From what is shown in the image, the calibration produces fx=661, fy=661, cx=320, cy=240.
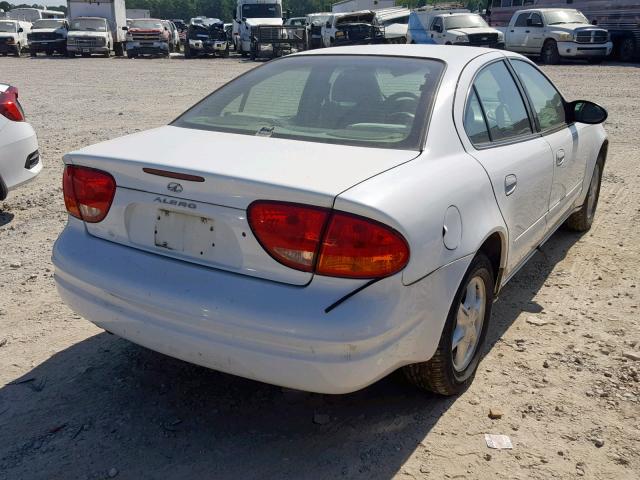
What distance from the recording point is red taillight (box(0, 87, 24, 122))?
220 inches

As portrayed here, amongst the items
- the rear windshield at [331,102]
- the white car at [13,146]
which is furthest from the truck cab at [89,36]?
the rear windshield at [331,102]

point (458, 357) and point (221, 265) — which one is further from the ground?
point (221, 265)

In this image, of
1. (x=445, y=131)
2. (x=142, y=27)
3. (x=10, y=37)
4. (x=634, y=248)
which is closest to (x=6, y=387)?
(x=445, y=131)

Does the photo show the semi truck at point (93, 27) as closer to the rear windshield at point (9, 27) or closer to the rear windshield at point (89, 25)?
the rear windshield at point (89, 25)

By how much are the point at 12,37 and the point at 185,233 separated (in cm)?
3637

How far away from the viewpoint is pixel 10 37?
1336 inches

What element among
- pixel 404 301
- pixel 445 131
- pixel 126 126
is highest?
pixel 445 131

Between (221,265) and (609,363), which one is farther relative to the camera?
(609,363)

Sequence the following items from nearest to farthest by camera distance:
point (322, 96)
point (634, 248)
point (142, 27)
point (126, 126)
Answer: point (322, 96) < point (634, 248) < point (126, 126) < point (142, 27)

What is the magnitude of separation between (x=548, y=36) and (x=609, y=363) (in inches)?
864

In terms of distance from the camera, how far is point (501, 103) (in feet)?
12.3

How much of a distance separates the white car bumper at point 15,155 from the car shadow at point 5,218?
10.1 inches

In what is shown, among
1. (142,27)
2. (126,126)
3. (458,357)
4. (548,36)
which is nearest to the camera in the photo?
(458,357)

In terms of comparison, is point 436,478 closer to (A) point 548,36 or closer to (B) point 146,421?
(B) point 146,421
